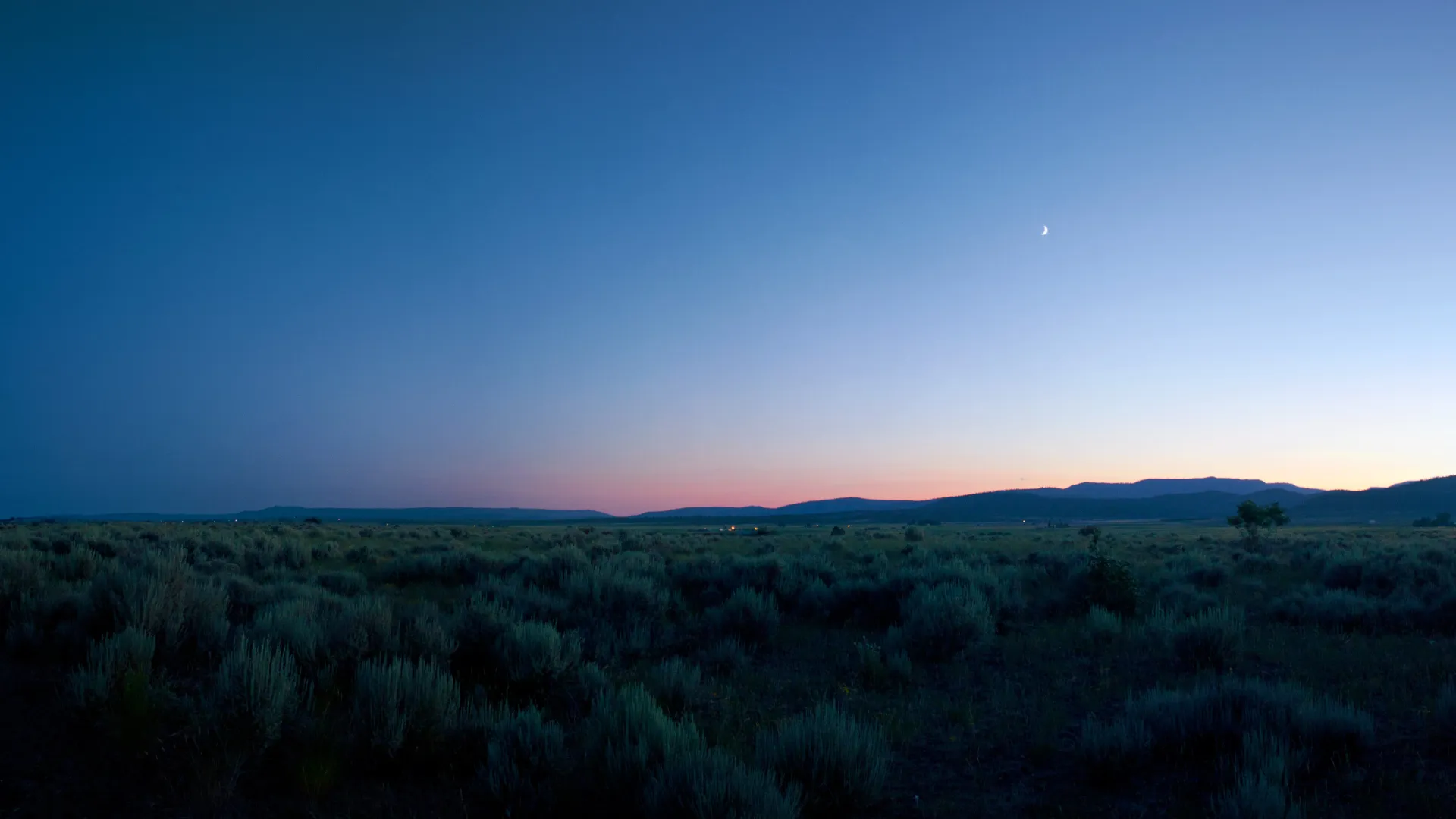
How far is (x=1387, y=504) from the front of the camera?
123938 mm

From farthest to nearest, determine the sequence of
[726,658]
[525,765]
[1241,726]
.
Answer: [726,658], [1241,726], [525,765]

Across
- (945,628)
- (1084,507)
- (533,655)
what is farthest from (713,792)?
(1084,507)

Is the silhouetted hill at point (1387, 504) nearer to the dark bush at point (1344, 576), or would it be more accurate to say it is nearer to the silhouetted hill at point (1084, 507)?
the silhouetted hill at point (1084, 507)

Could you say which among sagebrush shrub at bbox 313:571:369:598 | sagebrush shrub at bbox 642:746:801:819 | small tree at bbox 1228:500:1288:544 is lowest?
sagebrush shrub at bbox 642:746:801:819

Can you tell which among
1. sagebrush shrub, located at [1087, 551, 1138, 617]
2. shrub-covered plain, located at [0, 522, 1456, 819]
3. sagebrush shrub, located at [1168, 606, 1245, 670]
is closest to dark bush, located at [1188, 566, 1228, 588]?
shrub-covered plain, located at [0, 522, 1456, 819]

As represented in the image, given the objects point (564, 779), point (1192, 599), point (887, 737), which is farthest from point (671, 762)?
point (1192, 599)

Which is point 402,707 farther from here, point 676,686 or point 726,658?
point 726,658

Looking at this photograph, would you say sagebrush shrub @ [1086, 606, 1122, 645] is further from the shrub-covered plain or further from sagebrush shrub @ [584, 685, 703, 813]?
sagebrush shrub @ [584, 685, 703, 813]

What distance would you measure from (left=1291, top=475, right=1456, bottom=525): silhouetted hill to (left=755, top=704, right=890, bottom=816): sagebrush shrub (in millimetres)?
134120

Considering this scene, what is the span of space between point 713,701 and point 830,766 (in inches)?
106

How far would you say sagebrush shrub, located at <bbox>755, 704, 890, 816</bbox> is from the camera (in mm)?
5070

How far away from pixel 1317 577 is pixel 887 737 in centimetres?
1639

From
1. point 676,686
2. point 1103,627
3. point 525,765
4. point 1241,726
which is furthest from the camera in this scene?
point 1103,627

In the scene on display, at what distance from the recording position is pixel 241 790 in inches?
205
